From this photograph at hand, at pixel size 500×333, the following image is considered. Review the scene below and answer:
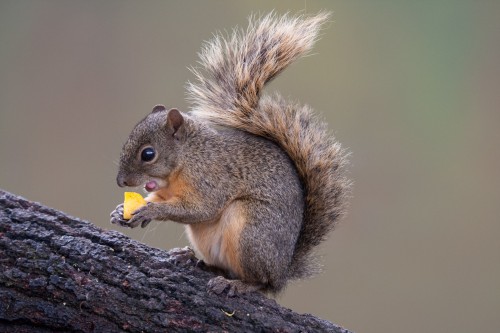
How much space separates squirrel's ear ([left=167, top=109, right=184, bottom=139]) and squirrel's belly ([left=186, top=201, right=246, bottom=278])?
305 mm

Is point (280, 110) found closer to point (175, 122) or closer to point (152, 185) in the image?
point (175, 122)

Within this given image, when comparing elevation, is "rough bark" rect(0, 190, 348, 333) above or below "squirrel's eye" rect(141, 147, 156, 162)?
below

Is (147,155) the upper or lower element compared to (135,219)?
upper

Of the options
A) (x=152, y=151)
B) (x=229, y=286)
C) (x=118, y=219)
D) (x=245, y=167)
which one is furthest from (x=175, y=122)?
(x=229, y=286)

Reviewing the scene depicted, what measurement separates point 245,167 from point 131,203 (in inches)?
14.8

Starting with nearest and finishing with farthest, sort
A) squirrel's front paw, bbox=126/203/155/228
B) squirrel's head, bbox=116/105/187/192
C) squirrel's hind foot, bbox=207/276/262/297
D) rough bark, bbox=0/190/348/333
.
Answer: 1. rough bark, bbox=0/190/348/333
2. squirrel's hind foot, bbox=207/276/262/297
3. squirrel's front paw, bbox=126/203/155/228
4. squirrel's head, bbox=116/105/187/192

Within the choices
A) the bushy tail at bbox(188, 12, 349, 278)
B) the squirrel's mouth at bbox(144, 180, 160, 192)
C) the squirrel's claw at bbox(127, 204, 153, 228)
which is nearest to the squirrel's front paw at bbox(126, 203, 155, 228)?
the squirrel's claw at bbox(127, 204, 153, 228)

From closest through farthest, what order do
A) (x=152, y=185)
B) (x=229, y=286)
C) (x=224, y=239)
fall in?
(x=229, y=286) → (x=224, y=239) → (x=152, y=185)

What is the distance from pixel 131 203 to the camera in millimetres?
2086

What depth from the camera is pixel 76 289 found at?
1713 millimetres

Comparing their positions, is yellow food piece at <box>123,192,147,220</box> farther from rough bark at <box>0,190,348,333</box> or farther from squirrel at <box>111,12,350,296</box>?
rough bark at <box>0,190,348,333</box>

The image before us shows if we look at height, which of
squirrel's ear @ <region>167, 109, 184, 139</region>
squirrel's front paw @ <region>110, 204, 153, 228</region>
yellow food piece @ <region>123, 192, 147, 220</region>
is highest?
squirrel's ear @ <region>167, 109, 184, 139</region>

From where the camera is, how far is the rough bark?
1.69 metres

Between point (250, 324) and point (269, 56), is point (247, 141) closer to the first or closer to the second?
point (269, 56)
